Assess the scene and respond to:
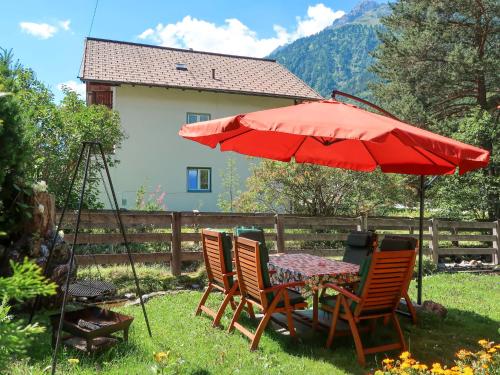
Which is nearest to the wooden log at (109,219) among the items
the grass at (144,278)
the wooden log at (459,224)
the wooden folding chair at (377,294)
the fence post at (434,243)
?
the grass at (144,278)

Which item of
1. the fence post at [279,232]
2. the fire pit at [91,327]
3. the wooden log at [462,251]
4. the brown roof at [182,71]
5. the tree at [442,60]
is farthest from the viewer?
the brown roof at [182,71]

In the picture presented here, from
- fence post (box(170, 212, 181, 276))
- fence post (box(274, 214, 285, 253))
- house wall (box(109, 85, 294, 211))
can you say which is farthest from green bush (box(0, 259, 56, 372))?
house wall (box(109, 85, 294, 211))

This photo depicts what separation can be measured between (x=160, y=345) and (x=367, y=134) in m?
2.69

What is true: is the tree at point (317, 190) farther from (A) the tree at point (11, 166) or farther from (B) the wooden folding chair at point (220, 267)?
(A) the tree at point (11, 166)

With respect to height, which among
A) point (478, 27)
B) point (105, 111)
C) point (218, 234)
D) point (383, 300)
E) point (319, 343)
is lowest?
point (319, 343)

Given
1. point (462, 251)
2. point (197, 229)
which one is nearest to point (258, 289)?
point (197, 229)

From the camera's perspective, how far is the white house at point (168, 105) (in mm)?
19281

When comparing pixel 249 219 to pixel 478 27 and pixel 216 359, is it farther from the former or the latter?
pixel 478 27

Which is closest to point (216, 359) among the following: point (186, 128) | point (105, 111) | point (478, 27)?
point (186, 128)

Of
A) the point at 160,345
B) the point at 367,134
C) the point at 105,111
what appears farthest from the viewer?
the point at 105,111

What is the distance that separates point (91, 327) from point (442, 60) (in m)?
18.8

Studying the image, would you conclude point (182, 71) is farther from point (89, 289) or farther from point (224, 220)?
point (89, 289)

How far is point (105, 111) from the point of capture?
15570 millimetres

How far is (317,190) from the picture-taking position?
1341 centimetres
